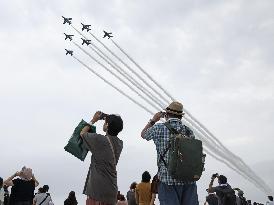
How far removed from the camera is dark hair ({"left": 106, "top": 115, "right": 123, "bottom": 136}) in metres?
6.49

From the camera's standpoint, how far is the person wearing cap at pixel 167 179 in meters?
6.31

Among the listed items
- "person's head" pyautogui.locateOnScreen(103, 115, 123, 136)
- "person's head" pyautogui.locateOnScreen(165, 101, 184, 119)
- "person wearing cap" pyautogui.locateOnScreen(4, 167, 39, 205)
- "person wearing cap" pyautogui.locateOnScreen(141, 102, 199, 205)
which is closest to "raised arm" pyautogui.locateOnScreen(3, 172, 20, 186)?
"person wearing cap" pyautogui.locateOnScreen(4, 167, 39, 205)

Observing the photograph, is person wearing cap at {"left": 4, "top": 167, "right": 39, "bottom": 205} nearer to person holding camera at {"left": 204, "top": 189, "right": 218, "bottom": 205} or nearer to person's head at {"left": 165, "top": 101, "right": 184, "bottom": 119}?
person's head at {"left": 165, "top": 101, "right": 184, "bottom": 119}

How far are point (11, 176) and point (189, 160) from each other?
6.07 metres

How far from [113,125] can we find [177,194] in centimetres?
Answer: 140

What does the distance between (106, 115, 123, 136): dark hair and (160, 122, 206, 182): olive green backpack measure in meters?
0.78

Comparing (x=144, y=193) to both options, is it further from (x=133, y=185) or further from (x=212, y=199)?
(x=212, y=199)

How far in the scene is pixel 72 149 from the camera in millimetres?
6125

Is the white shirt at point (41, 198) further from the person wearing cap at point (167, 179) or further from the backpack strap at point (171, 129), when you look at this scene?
the backpack strap at point (171, 129)

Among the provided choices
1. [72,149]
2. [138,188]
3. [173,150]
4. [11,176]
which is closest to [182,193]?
[173,150]

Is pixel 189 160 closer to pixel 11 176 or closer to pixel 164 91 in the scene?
pixel 11 176

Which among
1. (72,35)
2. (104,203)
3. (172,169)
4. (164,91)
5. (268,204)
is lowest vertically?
(104,203)

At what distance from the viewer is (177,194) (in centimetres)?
635

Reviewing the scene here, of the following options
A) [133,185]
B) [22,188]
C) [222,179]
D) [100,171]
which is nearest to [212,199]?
[222,179]
